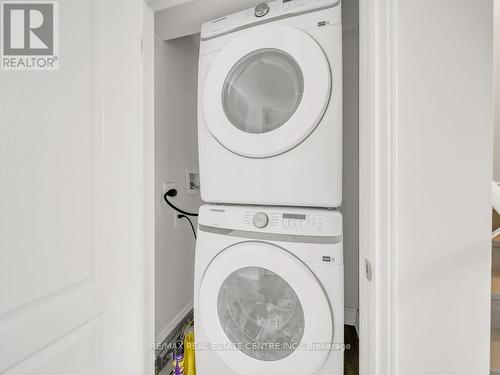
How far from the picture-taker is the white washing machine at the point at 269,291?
0.97 metres

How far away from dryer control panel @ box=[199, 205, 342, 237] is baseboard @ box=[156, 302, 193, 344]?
2.68 feet

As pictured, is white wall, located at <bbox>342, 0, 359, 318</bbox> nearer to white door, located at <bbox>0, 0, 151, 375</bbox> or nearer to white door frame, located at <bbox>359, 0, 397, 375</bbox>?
white door frame, located at <bbox>359, 0, 397, 375</bbox>

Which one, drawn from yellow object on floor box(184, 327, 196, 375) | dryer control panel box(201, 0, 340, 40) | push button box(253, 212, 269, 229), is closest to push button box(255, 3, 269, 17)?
dryer control panel box(201, 0, 340, 40)

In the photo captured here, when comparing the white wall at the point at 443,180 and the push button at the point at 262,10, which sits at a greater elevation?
the push button at the point at 262,10

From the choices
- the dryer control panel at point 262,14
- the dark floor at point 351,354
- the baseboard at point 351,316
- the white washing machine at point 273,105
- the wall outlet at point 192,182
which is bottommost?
the dark floor at point 351,354

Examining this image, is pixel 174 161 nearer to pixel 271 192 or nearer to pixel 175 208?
pixel 175 208

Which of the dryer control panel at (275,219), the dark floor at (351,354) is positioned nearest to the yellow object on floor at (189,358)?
the dryer control panel at (275,219)

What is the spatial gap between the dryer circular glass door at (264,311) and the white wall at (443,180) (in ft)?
1.16

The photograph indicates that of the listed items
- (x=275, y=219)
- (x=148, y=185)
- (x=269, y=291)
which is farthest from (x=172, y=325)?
(x=275, y=219)

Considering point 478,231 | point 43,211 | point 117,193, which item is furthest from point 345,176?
point 43,211

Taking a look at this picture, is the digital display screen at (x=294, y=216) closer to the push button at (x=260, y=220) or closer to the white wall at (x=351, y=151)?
the push button at (x=260, y=220)

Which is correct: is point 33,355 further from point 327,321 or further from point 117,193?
point 327,321

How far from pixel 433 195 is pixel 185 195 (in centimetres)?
147

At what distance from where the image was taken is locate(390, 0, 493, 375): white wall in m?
0.63
